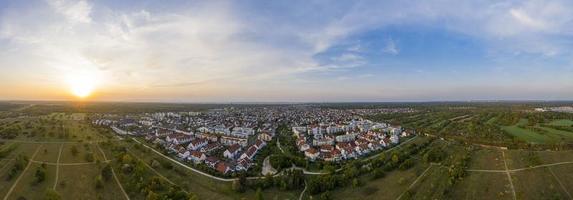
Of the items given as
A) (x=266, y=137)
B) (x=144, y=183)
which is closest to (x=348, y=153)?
(x=266, y=137)

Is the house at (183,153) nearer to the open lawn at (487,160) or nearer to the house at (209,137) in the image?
the house at (209,137)

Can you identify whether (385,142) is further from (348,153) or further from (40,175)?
(40,175)

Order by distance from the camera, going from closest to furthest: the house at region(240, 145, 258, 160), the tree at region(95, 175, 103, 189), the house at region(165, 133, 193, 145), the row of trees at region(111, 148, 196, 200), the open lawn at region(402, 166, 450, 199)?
the row of trees at region(111, 148, 196, 200) < the open lawn at region(402, 166, 450, 199) < the tree at region(95, 175, 103, 189) < the house at region(240, 145, 258, 160) < the house at region(165, 133, 193, 145)

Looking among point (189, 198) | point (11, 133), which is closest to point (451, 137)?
point (189, 198)

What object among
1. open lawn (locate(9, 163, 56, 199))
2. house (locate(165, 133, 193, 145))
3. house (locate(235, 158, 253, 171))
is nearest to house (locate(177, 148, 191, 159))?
house (locate(165, 133, 193, 145))

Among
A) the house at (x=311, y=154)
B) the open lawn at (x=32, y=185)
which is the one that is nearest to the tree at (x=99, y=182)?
the open lawn at (x=32, y=185)

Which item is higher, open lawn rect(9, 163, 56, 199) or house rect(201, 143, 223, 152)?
house rect(201, 143, 223, 152)

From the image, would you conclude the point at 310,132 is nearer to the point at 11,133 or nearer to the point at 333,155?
the point at 333,155

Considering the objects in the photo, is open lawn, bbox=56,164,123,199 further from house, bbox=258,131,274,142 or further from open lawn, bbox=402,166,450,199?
house, bbox=258,131,274,142

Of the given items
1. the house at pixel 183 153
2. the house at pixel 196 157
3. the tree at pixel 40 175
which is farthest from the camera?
the house at pixel 183 153
